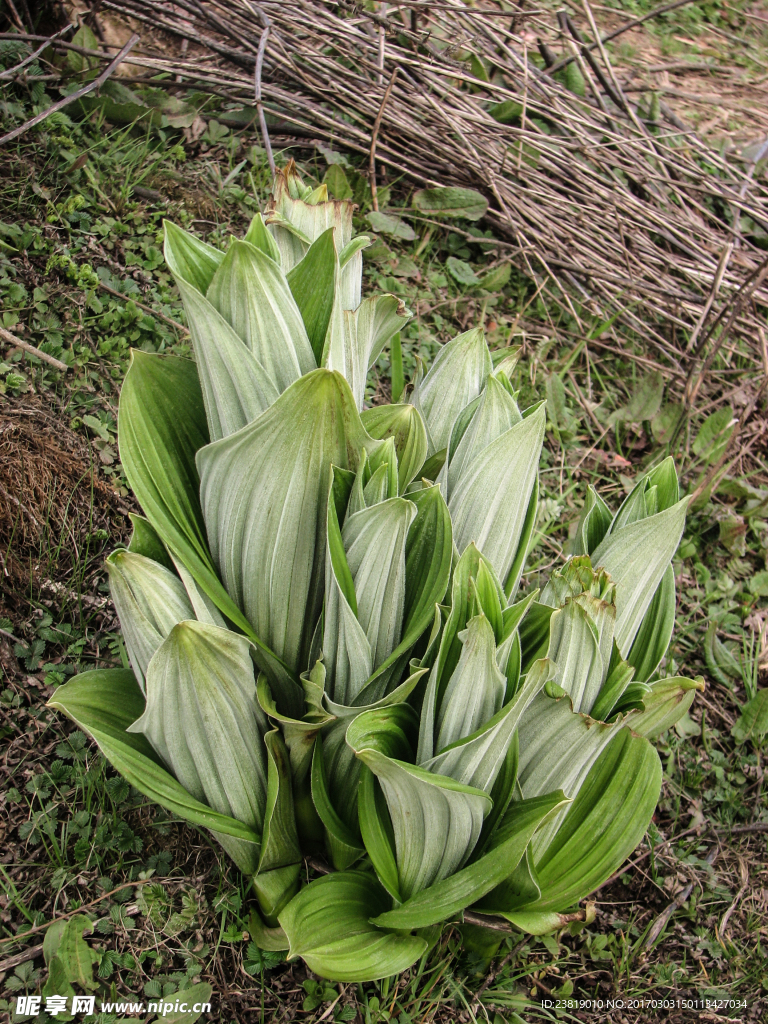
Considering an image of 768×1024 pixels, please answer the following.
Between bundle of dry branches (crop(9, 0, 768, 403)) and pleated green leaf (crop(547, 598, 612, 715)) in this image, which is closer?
pleated green leaf (crop(547, 598, 612, 715))

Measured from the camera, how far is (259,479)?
125 centimetres

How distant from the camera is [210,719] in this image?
1.26 meters

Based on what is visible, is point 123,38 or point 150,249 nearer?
point 150,249

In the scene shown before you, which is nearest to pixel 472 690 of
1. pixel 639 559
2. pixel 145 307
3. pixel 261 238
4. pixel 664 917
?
pixel 639 559

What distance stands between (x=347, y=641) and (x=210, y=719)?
0.25 metres

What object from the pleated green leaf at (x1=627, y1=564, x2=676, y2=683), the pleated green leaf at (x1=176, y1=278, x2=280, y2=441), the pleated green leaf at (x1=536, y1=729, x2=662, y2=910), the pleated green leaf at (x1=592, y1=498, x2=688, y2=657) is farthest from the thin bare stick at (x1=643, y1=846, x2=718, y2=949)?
the pleated green leaf at (x1=176, y1=278, x2=280, y2=441)

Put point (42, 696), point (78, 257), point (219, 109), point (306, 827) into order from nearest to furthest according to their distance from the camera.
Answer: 1. point (306, 827)
2. point (42, 696)
3. point (78, 257)
4. point (219, 109)

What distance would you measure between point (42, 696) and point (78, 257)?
144cm

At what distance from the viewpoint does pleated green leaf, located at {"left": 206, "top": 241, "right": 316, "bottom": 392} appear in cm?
125

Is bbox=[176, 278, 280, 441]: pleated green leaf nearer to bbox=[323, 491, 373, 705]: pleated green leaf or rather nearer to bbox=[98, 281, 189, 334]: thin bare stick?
bbox=[323, 491, 373, 705]: pleated green leaf

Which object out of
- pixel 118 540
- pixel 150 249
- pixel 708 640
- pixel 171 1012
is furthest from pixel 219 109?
pixel 171 1012

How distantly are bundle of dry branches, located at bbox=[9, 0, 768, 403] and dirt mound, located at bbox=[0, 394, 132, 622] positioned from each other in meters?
1.71

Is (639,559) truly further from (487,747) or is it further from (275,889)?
(275,889)

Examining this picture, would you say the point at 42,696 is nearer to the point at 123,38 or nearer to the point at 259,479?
the point at 259,479
